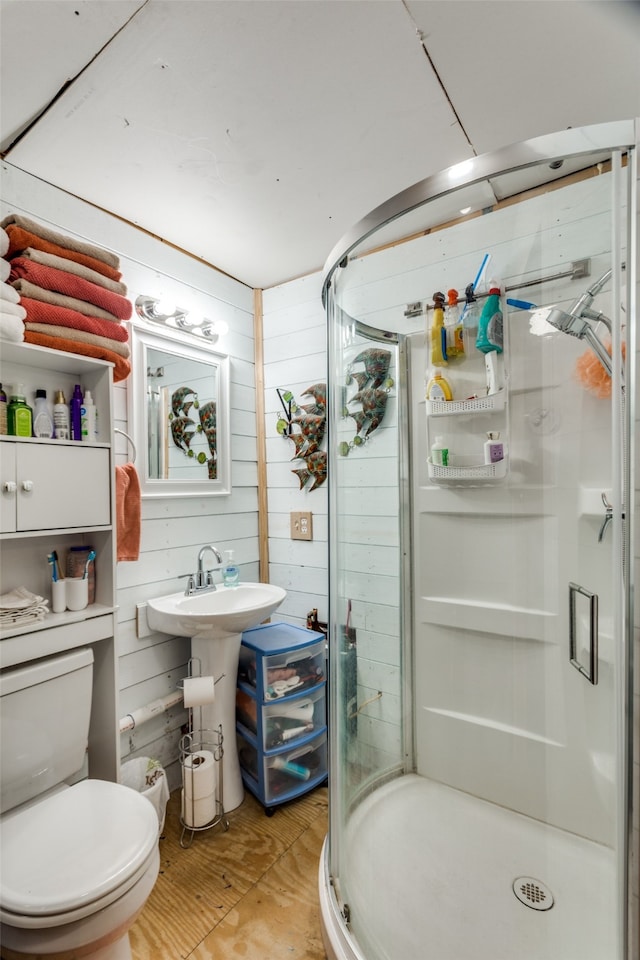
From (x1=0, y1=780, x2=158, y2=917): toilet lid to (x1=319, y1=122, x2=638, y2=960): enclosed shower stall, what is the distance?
612mm

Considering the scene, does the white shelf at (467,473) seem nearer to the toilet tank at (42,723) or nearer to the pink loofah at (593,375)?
the pink loofah at (593,375)

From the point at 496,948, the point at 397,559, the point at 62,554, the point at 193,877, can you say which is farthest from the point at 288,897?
the point at 62,554

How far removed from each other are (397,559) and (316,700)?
87 centimetres

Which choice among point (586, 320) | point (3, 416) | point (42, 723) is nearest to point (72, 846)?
point (42, 723)

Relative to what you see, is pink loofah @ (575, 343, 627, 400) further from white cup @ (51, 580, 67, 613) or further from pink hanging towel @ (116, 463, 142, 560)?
white cup @ (51, 580, 67, 613)

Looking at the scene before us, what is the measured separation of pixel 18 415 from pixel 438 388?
4.34 ft

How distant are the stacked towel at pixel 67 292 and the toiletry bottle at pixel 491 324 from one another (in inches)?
48.2

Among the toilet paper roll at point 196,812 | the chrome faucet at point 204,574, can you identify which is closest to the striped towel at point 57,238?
the chrome faucet at point 204,574

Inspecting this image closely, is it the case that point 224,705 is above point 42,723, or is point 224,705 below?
below

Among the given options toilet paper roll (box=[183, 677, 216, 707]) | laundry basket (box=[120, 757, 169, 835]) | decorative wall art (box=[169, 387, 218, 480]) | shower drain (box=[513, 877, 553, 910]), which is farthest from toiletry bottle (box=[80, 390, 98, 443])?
shower drain (box=[513, 877, 553, 910])

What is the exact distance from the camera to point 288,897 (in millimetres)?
1517

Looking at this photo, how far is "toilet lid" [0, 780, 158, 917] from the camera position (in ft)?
3.37

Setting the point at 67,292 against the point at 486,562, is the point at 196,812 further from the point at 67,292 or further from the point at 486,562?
the point at 67,292

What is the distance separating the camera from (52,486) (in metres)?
1.45
